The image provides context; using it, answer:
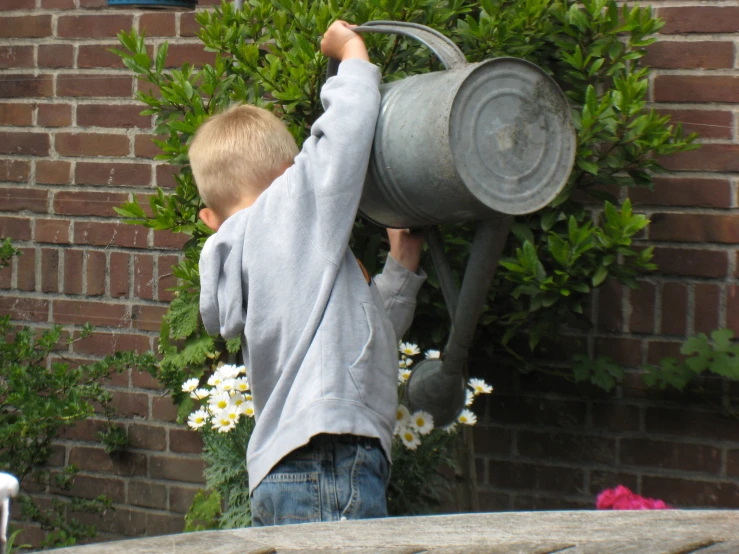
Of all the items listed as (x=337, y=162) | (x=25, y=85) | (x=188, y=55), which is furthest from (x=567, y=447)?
(x=25, y=85)

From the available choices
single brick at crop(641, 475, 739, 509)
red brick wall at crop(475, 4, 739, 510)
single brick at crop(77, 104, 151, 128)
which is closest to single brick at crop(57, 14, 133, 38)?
single brick at crop(77, 104, 151, 128)

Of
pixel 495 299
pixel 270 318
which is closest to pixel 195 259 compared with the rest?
pixel 270 318

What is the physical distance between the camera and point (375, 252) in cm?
226

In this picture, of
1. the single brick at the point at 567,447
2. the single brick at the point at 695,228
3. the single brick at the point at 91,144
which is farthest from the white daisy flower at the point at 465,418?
the single brick at the point at 91,144

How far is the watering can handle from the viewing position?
1.55 m

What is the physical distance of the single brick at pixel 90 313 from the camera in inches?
117

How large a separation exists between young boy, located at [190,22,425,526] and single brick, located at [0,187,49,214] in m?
1.49

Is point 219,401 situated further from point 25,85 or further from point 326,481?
point 25,85

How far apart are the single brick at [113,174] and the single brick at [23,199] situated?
0.52 ft

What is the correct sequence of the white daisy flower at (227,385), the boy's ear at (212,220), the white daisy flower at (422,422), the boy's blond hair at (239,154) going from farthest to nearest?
the white daisy flower at (227,385) < the white daisy flower at (422,422) < the boy's ear at (212,220) < the boy's blond hair at (239,154)

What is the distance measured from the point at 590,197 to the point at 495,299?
38cm

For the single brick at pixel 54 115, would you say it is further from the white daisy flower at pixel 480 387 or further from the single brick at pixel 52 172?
the white daisy flower at pixel 480 387

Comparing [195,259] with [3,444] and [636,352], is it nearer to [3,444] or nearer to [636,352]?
[3,444]

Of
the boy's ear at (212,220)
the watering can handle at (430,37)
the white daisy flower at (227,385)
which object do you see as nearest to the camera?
the watering can handle at (430,37)
